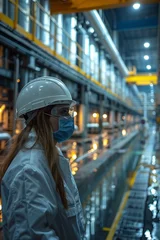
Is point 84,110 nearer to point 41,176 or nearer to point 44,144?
point 44,144

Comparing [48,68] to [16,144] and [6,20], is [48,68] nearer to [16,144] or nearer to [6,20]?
[6,20]

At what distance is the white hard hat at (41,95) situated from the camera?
4.69 ft

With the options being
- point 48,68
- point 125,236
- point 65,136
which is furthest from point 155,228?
point 48,68

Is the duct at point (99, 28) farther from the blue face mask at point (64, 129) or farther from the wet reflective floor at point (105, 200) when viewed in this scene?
the blue face mask at point (64, 129)

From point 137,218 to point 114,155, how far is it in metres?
7.26

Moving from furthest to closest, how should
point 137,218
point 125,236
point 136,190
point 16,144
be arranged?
1. point 136,190
2. point 137,218
3. point 125,236
4. point 16,144

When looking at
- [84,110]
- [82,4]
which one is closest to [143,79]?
[84,110]

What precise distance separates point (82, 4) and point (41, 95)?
17.5 feet

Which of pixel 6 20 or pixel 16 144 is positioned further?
pixel 6 20

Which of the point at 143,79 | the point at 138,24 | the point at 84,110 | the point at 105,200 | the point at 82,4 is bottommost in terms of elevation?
the point at 105,200

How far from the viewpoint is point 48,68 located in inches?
367

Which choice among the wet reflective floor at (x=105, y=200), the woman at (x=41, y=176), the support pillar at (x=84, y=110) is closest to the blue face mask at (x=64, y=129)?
the woman at (x=41, y=176)

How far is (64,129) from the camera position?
1529 mm

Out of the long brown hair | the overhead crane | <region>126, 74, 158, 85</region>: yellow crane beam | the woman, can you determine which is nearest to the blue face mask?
the woman
